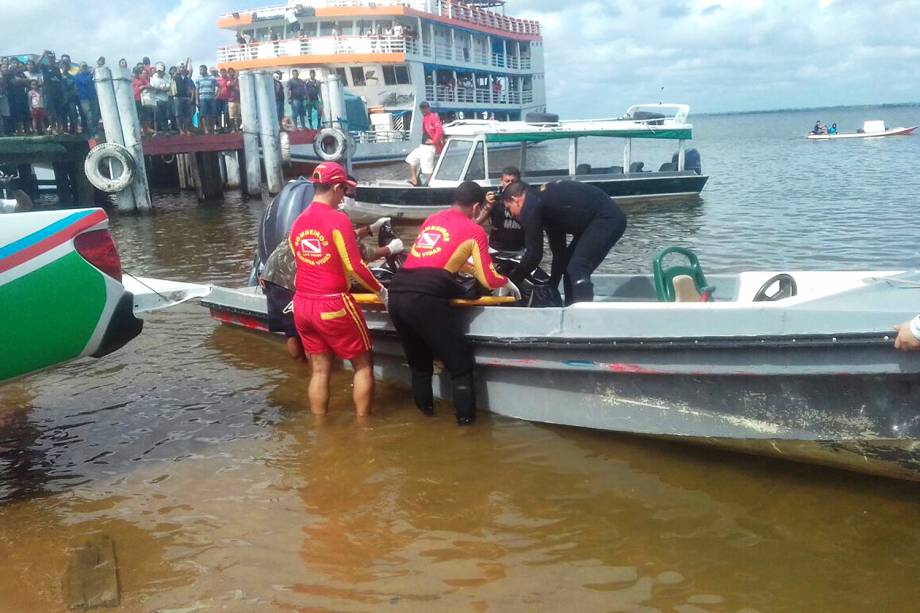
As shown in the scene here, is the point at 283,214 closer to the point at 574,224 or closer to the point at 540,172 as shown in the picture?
the point at 574,224

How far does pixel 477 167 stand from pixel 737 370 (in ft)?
37.7

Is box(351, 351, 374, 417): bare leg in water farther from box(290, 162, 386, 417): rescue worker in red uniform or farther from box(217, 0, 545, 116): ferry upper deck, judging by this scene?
box(217, 0, 545, 116): ferry upper deck

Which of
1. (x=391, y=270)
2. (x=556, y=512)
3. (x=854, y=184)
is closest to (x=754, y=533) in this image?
(x=556, y=512)

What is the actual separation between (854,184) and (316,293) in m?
20.5

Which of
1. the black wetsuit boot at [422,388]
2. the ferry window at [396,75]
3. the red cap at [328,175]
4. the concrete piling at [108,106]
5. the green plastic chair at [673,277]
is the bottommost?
the black wetsuit boot at [422,388]

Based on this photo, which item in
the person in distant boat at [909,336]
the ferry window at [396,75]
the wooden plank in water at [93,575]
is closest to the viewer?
the wooden plank in water at [93,575]

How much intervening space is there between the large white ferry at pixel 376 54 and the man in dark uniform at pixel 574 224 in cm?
2141

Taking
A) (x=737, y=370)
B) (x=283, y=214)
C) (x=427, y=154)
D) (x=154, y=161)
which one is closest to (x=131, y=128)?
(x=427, y=154)

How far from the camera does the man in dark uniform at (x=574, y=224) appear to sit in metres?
5.62

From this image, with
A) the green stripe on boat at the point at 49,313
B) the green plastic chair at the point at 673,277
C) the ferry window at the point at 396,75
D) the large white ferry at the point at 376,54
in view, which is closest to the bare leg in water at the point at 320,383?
the green stripe on boat at the point at 49,313

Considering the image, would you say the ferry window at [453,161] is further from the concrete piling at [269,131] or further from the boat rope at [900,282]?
the boat rope at [900,282]

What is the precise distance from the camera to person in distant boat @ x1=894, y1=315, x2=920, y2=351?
363cm

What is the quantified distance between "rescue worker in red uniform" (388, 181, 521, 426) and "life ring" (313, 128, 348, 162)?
54.7 feet

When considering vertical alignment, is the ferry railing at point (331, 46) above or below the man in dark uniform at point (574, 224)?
above
